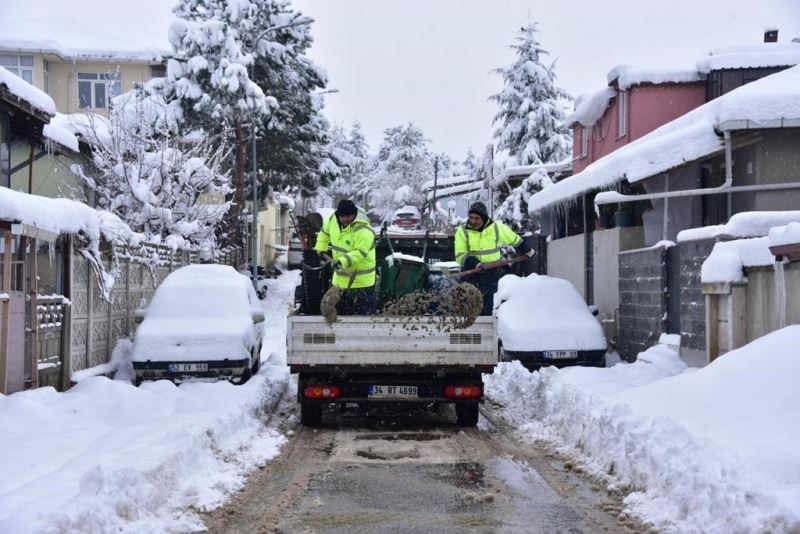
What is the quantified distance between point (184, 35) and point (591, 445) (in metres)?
26.1

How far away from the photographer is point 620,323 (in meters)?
16.6

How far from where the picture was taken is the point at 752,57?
2388cm

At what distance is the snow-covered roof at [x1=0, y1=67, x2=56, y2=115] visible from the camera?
53.4 feet

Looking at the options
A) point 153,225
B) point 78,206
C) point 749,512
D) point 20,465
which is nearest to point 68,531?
point 20,465

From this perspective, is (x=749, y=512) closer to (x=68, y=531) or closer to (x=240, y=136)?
(x=68, y=531)

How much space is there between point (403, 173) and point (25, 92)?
6320 cm

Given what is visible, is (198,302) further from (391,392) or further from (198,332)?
(391,392)

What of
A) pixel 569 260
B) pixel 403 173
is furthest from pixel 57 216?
pixel 403 173

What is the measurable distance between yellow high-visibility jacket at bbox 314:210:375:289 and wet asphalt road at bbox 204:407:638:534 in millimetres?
1874

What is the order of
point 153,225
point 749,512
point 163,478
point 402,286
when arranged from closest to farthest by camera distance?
point 749,512
point 163,478
point 402,286
point 153,225

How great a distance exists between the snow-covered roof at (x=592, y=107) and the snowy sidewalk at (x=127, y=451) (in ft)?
60.3

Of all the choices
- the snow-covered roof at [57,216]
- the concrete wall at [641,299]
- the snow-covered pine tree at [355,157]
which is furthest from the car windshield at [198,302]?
the snow-covered pine tree at [355,157]

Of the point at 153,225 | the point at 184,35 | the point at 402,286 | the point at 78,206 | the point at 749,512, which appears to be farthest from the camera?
the point at 184,35

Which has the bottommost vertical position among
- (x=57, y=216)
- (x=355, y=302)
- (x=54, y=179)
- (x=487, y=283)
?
(x=355, y=302)
